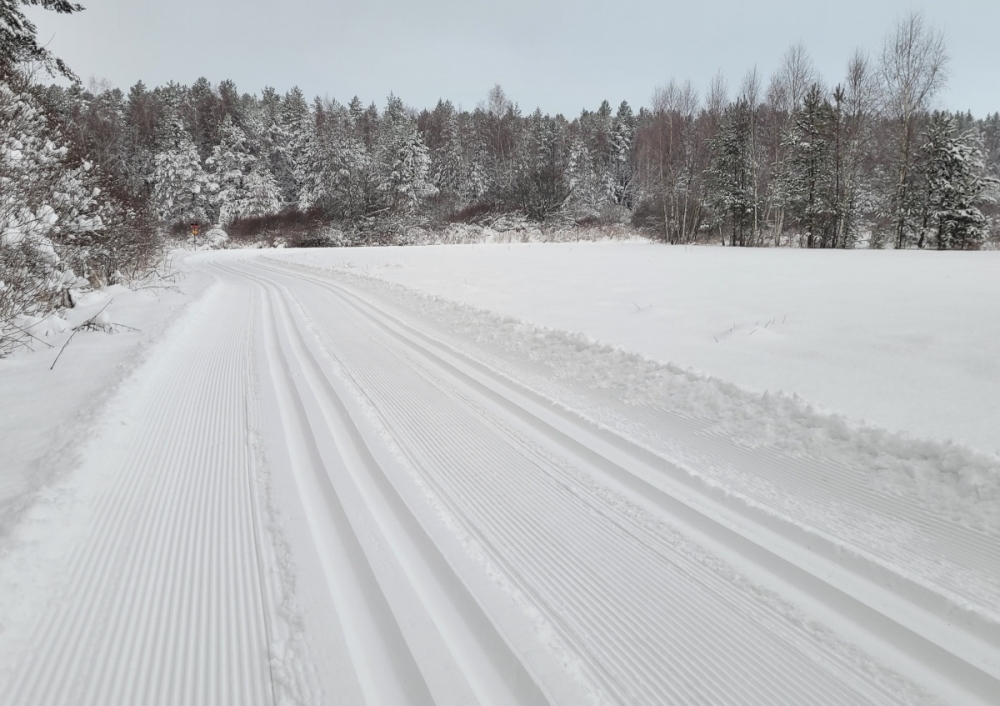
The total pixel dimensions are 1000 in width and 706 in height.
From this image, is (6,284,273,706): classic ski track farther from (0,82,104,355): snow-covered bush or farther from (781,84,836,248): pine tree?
(781,84,836,248): pine tree

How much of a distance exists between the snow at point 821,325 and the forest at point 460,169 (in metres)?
6.36

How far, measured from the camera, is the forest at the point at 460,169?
789cm

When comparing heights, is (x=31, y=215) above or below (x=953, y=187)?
below

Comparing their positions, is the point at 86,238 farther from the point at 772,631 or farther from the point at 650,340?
the point at 772,631

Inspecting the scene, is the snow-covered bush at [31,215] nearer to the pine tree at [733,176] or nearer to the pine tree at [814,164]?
the pine tree at [814,164]

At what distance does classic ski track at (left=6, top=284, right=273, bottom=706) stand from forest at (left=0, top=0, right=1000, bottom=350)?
471 cm

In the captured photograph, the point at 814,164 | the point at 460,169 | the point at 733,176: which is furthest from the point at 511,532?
the point at 460,169

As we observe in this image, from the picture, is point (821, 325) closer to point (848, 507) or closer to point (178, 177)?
point (848, 507)

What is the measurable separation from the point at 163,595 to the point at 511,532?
1525mm

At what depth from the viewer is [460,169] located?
5091 centimetres

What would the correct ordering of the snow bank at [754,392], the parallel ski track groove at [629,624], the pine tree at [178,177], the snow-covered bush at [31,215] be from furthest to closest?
1. the pine tree at [178,177]
2. the snow-covered bush at [31,215]
3. the snow bank at [754,392]
4. the parallel ski track groove at [629,624]

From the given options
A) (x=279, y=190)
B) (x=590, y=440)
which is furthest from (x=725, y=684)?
(x=279, y=190)

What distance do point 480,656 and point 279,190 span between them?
178 feet

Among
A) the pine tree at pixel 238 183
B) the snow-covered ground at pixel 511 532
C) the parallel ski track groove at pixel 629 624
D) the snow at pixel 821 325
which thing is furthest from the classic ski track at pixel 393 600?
the pine tree at pixel 238 183
